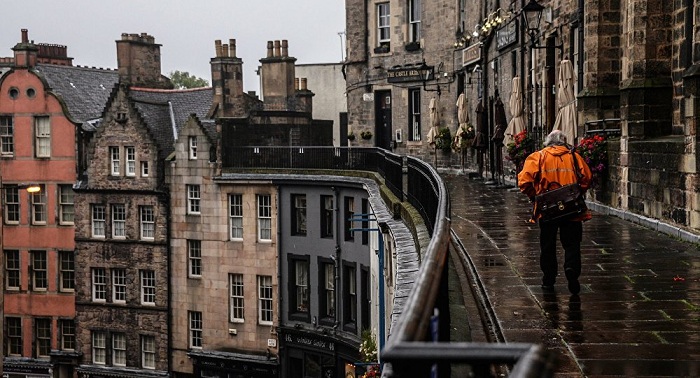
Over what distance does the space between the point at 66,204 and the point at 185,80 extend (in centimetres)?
6653

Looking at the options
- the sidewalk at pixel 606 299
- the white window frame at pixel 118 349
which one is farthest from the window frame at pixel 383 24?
the sidewalk at pixel 606 299

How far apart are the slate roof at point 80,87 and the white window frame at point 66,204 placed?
2.81 metres

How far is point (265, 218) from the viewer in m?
40.8

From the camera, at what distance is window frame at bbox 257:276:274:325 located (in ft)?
131

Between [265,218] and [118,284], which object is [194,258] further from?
[265,218]

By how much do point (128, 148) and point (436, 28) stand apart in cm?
1381

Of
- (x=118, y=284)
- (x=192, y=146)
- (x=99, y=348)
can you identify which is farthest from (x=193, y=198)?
(x=99, y=348)

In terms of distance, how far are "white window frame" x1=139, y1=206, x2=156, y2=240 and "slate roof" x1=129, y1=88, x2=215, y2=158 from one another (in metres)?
2.25

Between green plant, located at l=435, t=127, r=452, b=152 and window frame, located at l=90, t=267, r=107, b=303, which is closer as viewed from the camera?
green plant, located at l=435, t=127, r=452, b=152

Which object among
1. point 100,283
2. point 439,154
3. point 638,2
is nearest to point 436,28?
point 439,154

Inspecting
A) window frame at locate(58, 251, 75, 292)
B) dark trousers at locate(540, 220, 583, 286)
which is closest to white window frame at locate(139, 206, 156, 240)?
window frame at locate(58, 251, 75, 292)

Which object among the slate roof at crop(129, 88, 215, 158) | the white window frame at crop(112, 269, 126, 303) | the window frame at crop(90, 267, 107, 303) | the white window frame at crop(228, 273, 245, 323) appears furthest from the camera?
the slate roof at crop(129, 88, 215, 158)

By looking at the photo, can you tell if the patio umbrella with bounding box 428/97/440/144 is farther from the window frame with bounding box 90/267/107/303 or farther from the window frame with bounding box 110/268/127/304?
the window frame with bounding box 90/267/107/303

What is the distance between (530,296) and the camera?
9328 mm
